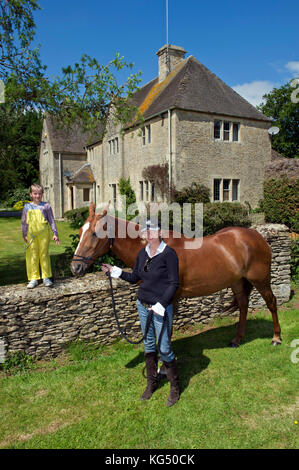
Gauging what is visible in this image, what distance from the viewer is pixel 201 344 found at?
6441 mm

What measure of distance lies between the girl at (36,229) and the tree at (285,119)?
41.4 meters

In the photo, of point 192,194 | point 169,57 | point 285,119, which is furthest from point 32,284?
point 285,119

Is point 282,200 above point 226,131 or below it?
below

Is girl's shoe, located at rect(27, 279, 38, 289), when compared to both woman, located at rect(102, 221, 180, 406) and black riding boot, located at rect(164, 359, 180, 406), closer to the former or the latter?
woman, located at rect(102, 221, 180, 406)

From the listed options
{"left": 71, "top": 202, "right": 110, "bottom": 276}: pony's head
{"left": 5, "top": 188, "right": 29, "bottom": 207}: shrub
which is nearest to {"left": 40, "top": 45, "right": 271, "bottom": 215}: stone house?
{"left": 71, "top": 202, "right": 110, "bottom": 276}: pony's head

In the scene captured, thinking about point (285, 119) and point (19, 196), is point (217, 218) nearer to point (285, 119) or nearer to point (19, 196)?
point (285, 119)

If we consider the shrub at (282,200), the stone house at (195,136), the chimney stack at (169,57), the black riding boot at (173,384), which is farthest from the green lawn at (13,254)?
the chimney stack at (169,57)

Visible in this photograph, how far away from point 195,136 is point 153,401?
19.8 m

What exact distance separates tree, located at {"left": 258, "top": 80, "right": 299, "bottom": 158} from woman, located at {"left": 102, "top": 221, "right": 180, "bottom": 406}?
4191 cm

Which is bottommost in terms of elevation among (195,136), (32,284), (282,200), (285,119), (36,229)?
(32,284)

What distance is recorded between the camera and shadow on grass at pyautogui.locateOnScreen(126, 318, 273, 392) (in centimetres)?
548

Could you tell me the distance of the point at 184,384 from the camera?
16.5ft
